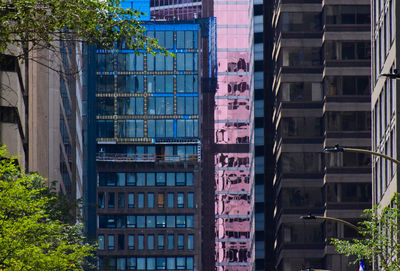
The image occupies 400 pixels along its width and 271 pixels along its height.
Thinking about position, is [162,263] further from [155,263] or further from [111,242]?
[111,242]

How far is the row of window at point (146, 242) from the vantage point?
198 metres

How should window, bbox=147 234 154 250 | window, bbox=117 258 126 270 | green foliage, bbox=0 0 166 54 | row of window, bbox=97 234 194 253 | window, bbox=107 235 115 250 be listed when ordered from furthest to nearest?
1. window, bbox=147 234 154 250
2. row of window, bbox=97 234 194 253
3. window, bbox=107 235 115 250
4. window, bbox=117 258 126 270
5. green foliage, bbox=0 0 166 54

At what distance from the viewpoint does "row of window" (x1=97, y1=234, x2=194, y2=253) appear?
19825 cm

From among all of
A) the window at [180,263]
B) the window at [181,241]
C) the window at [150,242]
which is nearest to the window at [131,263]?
the window at [150,242]

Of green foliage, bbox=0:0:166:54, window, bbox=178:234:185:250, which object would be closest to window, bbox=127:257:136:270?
window, bbox=178:234:185:250

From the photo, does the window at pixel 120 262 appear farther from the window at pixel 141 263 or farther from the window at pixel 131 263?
the window at pixel 141 263

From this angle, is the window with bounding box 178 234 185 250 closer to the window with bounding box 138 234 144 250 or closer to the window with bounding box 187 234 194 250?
the window with bounding box 187 234 194 250

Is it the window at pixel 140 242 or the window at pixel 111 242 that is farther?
the window at pixel 140 242

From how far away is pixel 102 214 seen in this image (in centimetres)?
19950

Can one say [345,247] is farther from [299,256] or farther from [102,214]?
[102,214]

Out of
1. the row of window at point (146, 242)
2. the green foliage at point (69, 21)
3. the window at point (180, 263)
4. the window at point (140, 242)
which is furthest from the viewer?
the window at point (140, 242)

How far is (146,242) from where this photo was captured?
199125mm

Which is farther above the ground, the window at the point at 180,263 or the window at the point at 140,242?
the window at the point at 140,242

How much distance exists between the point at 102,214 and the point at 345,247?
157307 mm
